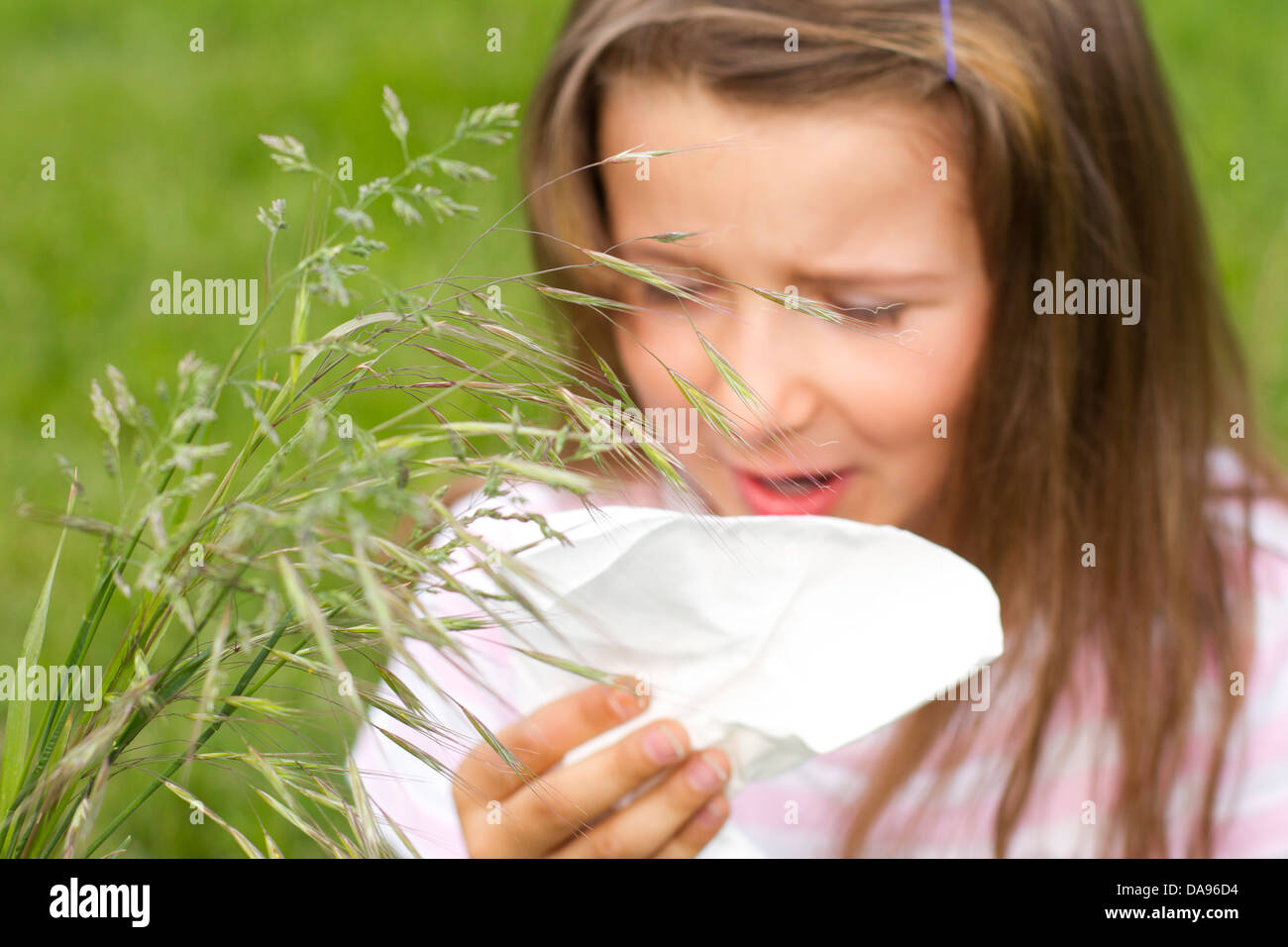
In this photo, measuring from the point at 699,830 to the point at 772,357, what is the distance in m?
0.46

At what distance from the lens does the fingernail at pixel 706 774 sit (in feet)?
3.24

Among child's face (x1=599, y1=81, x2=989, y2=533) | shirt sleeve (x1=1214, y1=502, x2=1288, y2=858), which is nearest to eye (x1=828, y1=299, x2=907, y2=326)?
child's face (x1=599, y1=81, x2=989, y2=533)

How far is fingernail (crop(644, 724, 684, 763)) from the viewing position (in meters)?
0.98

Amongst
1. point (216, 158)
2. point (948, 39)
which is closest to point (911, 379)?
point (948, 39)

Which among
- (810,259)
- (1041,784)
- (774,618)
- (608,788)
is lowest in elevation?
(1041,784)

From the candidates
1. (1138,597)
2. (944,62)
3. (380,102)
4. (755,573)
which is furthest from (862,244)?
(380,102)

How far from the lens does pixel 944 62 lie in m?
1.16

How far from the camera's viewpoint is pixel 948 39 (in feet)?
3.78

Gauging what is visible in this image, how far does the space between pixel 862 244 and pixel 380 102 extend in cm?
184

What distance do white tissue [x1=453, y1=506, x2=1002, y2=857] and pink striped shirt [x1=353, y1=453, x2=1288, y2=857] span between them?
457 mm

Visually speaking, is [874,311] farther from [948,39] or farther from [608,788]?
[608,788]

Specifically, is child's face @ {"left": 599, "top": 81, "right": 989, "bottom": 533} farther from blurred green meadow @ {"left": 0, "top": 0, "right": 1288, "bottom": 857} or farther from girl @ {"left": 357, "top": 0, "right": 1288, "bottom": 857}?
blurred green meadow @ {"left": 0, "top": 0, "right": 1288, "bottom": 857}

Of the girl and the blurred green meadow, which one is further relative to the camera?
the blurred green meadow
